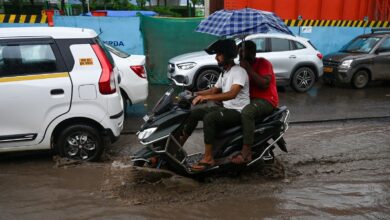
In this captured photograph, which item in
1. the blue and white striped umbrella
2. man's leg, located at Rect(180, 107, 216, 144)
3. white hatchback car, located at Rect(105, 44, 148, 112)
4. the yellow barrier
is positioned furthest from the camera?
the yellow barrier

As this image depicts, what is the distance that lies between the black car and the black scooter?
737cm

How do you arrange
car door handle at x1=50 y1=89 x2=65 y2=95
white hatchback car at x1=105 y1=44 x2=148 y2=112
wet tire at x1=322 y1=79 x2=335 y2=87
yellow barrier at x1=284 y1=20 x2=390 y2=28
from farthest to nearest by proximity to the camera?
yellow barrier at x1=284 y1=20 x2=390 y2=28 < wet tire at x1=322 y1=79 x2=335 y2=87 < white hatchback car at x1=105 y1=44 x2=148 y2=112 < car door handle at x1=50 y1=89 x2=65 y2=95

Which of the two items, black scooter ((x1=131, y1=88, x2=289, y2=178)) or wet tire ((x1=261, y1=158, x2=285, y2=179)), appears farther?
wet tire ((x1=261, y1=158, x2=285, y2=179))

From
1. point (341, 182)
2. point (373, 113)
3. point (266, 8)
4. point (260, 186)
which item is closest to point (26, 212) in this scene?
point (260, 186)

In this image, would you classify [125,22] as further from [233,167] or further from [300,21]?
[233,167]

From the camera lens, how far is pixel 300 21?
1421 cm

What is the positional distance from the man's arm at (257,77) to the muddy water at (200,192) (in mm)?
1190

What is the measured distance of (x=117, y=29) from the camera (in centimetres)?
1134

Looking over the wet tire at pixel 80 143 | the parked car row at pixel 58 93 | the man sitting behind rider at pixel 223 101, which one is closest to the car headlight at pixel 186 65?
the parked car row at pixel 58 93

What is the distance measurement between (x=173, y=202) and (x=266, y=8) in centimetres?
1123

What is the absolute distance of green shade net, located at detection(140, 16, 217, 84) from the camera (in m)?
11.5

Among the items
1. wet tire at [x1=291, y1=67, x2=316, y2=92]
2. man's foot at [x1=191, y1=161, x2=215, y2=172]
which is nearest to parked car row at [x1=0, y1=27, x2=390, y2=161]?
man's foot at [x1=191, y1=161, x2=215, y2=172]

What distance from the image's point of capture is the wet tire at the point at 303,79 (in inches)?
441

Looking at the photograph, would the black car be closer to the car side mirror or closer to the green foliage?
the car side mirror
